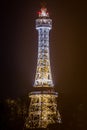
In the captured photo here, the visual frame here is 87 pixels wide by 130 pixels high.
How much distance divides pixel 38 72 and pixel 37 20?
461 centimetres

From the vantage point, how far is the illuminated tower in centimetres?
6569

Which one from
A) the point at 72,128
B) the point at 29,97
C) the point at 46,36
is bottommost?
the point at 72,128

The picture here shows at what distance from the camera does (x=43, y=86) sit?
66.8m

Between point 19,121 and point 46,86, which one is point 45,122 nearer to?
point 46,86

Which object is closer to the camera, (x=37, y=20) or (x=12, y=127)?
(x=12, y=127)

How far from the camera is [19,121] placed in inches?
2080

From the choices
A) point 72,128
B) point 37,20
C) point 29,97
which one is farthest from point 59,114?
point 72,128

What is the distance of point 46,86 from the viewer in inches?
2635

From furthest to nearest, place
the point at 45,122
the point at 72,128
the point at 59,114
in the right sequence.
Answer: the point at 45,122 → the point at 59,114 → the point at 72,128

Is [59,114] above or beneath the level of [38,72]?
beneath

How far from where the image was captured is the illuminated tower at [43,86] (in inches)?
2586

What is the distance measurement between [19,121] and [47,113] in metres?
14.2

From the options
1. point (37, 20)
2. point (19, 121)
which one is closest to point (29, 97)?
point (37, 20)

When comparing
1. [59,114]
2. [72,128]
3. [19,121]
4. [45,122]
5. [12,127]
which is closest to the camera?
[72,128]
